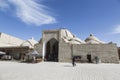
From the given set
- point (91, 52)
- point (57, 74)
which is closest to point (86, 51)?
point (91, 52)

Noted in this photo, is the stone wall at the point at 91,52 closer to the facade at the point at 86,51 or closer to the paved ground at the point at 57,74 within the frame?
the facade at the point at 86,51

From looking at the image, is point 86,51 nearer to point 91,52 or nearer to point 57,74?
point 91,52

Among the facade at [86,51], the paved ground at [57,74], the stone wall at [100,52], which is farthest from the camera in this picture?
the facade at [86,51]

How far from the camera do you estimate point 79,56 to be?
95.1 ft

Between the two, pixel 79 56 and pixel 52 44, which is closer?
pixel 79 56

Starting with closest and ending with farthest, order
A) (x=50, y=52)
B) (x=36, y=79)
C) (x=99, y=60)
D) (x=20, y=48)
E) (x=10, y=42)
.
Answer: (x=36, y=79) < (x=99, y=60) < (x=20, y=48) < (x=50, y=52) < (x=10, y=42)

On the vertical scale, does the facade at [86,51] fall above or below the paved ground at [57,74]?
above

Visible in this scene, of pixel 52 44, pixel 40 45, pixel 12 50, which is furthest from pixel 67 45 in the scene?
pixel 12 50

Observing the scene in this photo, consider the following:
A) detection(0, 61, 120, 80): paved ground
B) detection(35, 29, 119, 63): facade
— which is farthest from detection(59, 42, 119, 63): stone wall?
detection(0, 61, 120, 80): paved ground

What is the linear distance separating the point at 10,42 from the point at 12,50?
14.5 metres

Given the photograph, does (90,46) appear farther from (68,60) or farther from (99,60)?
(68,60)

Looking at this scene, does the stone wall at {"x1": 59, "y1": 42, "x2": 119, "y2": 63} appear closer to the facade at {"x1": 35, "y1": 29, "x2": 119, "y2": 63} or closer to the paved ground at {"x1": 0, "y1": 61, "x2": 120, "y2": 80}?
the facade at {"x1": 35, "y1": 29, "x2": 119, "y2": 63}

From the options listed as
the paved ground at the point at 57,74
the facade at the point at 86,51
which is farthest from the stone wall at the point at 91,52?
the paved ground at the point at 57,74

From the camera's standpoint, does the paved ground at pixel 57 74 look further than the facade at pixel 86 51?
No
